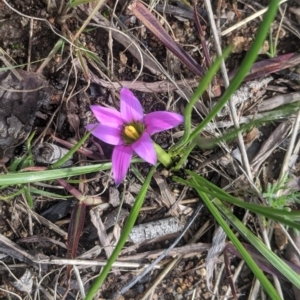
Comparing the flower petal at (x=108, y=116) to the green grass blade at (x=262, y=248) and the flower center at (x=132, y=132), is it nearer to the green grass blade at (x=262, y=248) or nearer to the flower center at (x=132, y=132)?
the flower center at (x=132, y=132)

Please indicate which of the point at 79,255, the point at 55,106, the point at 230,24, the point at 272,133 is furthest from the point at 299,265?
the point at 55,106

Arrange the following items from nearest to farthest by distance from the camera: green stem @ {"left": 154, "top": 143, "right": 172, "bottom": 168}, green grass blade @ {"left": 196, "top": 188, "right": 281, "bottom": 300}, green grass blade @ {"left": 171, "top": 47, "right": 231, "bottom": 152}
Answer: green grass blade @ {"left": 171, "top": 47, "right": 231, "bottom": 152} < green grass blade @ {"left": 196, "top": 188, "right": 281, "bottom": 300} < green stem @ {"left": 154, "top": 143, "right": 172, "bottom": 168}

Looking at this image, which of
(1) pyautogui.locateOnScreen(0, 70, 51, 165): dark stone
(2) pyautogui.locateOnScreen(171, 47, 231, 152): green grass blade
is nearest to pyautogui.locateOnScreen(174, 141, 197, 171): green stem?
(2) pyautogui.locateOnScreen(171, 47, 231, 152): green grass blade

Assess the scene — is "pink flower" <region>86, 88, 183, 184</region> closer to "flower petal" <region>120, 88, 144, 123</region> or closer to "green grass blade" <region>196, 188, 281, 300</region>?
"flower petal" <region>120, 88, 144, 123</region>

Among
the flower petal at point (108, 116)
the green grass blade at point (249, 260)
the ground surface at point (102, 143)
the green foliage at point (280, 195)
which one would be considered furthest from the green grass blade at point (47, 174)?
the green foliage at point (280, 195)

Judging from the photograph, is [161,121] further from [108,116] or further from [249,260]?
[249,260]

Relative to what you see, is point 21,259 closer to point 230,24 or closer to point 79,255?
point 79,255
